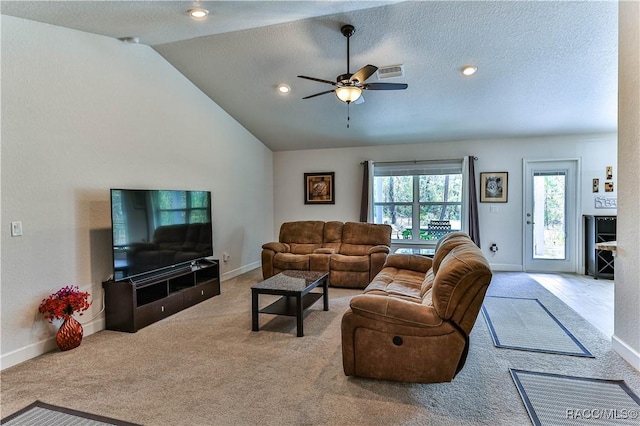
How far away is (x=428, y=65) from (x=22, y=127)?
4.11m

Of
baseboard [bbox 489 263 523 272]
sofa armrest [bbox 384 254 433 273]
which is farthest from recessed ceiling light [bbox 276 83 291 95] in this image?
baseboard [bbox 489 263 523 272]

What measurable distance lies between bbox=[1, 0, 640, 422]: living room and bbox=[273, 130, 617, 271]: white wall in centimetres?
4

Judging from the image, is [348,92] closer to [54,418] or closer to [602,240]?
[54,418]

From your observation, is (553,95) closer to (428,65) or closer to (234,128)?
(428,65)

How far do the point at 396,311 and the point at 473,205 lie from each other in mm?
4467

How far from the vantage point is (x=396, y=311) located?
221 cm

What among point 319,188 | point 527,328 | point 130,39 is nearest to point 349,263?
point 527,328

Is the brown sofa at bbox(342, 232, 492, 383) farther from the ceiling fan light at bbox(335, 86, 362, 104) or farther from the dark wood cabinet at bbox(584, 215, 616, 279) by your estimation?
the dark wood cabinet at bbox(584, 215, 616, 279)

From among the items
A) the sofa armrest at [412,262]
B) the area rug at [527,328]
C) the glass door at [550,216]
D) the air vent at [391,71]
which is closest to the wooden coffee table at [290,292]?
the sofa armrest at [412,262]

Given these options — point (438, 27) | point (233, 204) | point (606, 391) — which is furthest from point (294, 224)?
point (606, 391)

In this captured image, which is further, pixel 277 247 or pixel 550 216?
pixel 550 216

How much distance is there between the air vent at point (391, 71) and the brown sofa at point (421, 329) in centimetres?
253

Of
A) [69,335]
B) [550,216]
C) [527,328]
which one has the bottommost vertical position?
[527,328]

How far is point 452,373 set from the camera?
2166 mm
